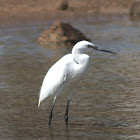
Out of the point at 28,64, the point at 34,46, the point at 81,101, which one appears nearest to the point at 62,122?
the point at 81,101

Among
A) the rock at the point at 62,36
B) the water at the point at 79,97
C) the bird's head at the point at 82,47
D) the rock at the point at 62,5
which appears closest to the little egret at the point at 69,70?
the bird's head at the point at 82,47

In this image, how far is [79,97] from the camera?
8.94 metres

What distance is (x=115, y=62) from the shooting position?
12.3 m

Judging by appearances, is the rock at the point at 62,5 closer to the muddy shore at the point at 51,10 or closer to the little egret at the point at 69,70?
the muddy shore at the point at 51,10

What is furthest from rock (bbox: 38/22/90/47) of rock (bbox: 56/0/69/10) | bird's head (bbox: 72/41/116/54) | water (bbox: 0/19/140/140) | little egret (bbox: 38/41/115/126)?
bird's head (bbox: 72/41/116/54)

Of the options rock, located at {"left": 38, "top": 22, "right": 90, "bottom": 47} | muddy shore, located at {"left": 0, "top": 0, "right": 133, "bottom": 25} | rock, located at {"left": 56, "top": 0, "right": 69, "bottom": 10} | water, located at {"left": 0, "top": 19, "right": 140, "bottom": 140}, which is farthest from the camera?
rock, located at {"left": 56, "top": 0, "right": 69, "bottom": 10}

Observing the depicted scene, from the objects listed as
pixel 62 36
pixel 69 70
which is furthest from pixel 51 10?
pixel 69 70

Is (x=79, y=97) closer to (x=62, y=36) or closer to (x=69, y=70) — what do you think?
(x=69, y=70)

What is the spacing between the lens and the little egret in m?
6.99

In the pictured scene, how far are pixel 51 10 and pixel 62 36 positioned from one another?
863 centimetres

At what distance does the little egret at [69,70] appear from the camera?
699 cm

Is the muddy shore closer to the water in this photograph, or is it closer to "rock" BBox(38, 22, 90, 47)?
"rock" BBox(38, 22, 90, 47)

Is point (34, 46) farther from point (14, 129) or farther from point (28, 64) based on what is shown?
point (14, 129)

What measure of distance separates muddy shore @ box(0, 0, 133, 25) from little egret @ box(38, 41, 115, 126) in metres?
14.8
